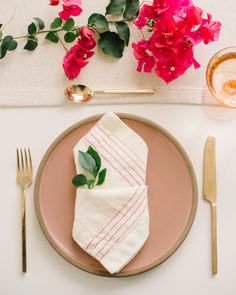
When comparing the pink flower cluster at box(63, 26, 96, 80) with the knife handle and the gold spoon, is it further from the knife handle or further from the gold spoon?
the knife handle

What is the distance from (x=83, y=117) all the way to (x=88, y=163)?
0.31 ft

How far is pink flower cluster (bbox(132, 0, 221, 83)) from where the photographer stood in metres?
0.74

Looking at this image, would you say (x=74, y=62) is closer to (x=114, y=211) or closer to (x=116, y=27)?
(x=116, y=27)

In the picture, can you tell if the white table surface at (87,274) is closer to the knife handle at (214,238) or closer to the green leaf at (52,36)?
the knife handle at (214,238)

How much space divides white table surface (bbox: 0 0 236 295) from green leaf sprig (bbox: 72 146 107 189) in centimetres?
8

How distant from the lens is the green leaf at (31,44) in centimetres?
81

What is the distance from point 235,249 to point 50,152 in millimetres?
345

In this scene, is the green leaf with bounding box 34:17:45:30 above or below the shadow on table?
above

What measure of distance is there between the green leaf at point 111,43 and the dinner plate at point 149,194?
11 centimetres

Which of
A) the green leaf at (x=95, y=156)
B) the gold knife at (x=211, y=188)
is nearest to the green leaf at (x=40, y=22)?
the green leaf at (x=95, y=156)

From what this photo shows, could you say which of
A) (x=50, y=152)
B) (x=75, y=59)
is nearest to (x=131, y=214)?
(x=50, y=152)

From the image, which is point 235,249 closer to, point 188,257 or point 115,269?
point 188,257

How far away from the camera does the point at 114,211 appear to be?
748 millimetres

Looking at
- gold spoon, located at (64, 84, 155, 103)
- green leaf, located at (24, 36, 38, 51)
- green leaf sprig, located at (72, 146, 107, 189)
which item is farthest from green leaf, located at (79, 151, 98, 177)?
green leaf, located at (24, 36, 38, 51)
